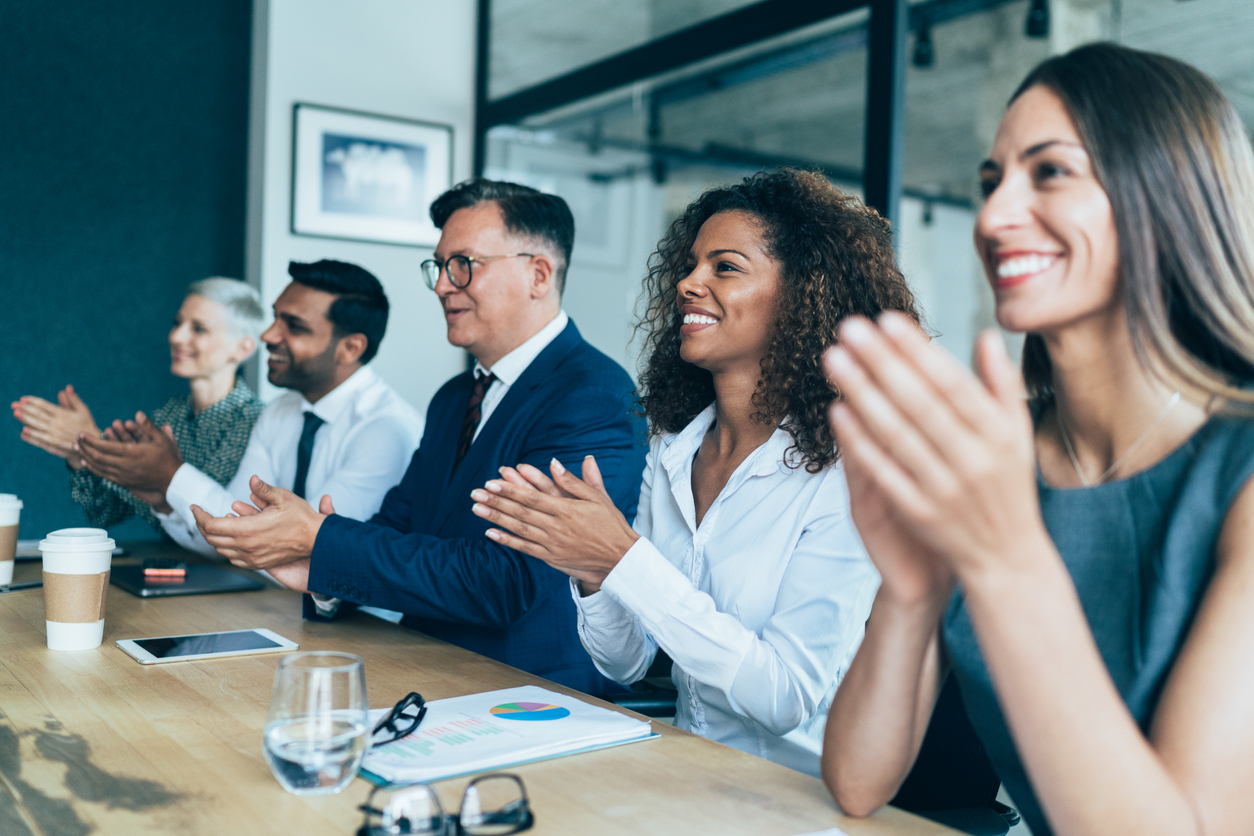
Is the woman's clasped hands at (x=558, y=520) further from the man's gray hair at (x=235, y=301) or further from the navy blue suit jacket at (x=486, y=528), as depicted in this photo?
the man's gray hair at (x=235, y=301)

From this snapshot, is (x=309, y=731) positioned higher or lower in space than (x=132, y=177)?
lower

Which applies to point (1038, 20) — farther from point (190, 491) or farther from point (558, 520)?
point (190, 491)

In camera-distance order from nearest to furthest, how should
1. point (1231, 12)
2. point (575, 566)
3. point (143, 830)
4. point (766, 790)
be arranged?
1. point (143, 830)
2. point (766, 790)
3. point (575, 566)
4. point (1231, 12)

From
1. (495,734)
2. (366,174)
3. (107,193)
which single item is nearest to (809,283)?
(495,734)

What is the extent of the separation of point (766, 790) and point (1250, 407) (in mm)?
590

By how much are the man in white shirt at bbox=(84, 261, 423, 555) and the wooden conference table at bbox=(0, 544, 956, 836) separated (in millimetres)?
1199

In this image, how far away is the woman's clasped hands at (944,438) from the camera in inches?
26.0

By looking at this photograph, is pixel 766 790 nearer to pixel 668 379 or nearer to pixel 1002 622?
pixel 1002 622

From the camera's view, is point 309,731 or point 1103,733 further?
point 309,731

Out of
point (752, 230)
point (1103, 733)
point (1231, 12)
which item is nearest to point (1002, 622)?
point (1103, 733)

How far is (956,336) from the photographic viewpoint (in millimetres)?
6672

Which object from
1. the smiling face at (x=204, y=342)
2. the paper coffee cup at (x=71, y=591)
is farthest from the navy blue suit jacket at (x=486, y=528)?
the smiling face at (x=204, y=342)

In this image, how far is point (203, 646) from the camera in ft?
4.99

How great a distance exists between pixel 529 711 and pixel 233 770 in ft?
1.11
